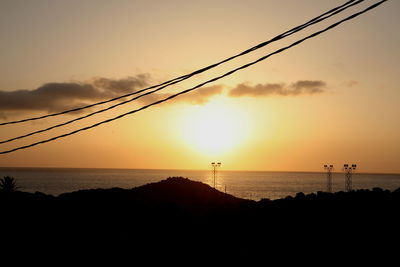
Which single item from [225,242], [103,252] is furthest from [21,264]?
[225,242]

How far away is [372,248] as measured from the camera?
40.1ft

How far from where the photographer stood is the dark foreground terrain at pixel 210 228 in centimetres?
1280

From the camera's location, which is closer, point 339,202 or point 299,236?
point 299,236

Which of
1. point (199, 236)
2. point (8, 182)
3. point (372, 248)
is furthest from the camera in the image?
point (8, 182)

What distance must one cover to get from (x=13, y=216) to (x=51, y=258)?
270cm

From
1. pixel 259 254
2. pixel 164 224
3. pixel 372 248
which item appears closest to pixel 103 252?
pixel 164 224

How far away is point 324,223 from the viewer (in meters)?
13.6

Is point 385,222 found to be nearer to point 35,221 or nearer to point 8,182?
point 35,221

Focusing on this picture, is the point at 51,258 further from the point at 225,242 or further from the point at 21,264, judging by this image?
the point at 225,242

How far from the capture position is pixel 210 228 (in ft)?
47.6

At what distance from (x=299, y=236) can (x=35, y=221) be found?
7.93m

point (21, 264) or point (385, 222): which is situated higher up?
point (385, 222)

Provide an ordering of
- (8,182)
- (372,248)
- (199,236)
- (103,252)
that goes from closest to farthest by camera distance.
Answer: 1. (372,248)
2. (103,252)
3. (199,236)
4. (8,182)

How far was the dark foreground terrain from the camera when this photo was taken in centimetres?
1280
